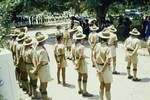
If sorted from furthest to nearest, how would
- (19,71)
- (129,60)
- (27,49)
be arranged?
(129,60), (19,71), (27,49)

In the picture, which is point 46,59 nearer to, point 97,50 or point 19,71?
point 97,50

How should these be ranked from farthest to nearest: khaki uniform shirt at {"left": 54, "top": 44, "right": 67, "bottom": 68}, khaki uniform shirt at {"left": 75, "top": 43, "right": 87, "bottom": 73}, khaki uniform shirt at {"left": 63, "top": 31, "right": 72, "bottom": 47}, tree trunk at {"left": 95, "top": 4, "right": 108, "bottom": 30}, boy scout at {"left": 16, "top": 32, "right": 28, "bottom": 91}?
tree trunk at {"left": 95, "top": 4, "right": 108, "bottom": 30} < khaki uniform shirt at {"left": 63, "top": 31, "right": 72, "bottom": 47} < khaki uniform shirt at {"left": 54, "top": 44, "right": 67, "bottom": 68} < boy scout at {"left": 16, "top": 32, "right": 28, "bottom": 91} < khaki uniform shirt at {"left": 75, "top": 43, "right": 87, "bottom": 73}

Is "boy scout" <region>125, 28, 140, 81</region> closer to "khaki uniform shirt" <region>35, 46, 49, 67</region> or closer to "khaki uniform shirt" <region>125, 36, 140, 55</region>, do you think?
"khaki uniform shirt" <region>125, 36, 140, 55</region>

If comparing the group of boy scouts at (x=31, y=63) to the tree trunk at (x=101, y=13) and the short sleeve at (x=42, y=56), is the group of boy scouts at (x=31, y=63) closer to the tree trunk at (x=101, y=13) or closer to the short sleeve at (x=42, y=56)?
the short sleeve at (x=42, y=56)

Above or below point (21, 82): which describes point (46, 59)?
above

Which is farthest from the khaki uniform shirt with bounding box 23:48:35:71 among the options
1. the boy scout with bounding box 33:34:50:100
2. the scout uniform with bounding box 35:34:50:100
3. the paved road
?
the paved road

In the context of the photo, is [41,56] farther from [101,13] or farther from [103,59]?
[101,13]

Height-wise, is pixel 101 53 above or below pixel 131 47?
above

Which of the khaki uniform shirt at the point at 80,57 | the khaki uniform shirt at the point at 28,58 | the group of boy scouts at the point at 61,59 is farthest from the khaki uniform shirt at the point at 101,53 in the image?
the khaki uniform shirt at the point at 28,58

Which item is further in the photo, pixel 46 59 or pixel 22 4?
pixel 22 4

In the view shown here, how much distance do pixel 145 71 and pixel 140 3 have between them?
14.0 metres

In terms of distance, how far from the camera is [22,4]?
105 ft

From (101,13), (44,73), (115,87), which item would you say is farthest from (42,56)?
(101,13)

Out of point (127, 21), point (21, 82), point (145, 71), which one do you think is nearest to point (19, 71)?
point (21, 82)
